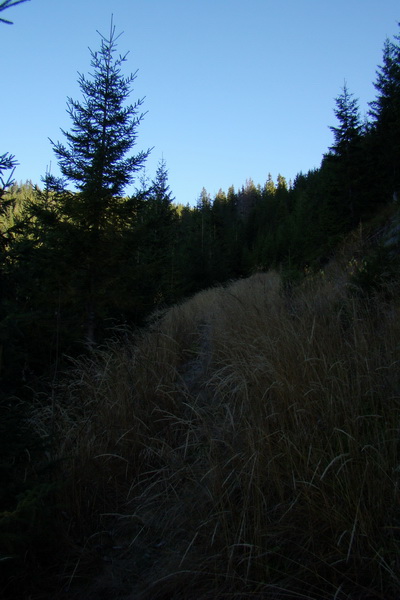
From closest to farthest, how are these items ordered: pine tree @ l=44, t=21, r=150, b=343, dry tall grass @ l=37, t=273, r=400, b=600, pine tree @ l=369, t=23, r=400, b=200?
dry tall grass @ l=37, t=273, r=400, b=600, pine tree @ l=44, t=21, r=150, b=343, pine tree @ l=369, t=23, r=400, b=200

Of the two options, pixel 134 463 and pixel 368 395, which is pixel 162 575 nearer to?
pixel 134 463

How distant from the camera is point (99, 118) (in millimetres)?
8648

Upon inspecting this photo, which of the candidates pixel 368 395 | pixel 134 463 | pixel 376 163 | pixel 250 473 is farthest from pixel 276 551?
pixel 376 163

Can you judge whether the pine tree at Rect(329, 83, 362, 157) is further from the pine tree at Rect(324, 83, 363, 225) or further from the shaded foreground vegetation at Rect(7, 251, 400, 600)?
the shaded foreground vegetation at Rect(7, 251, 400, 600)

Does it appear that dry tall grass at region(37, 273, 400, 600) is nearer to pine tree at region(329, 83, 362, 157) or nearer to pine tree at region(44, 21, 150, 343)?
pine tree at region(44, 21, 150, 343)

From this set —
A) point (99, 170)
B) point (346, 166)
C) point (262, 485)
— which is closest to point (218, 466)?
point (262, 485)

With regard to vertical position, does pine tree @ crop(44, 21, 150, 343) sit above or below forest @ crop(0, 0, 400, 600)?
above

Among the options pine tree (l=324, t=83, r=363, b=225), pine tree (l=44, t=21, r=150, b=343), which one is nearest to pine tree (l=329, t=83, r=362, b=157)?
pine tree (l=324, t=83, r=363, b=225)

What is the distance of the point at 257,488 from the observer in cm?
179

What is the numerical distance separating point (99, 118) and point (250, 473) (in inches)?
354

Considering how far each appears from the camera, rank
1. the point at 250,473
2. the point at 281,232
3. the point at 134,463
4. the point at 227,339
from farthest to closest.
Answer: the point at 281,232 < the point at 227,339 < the point at 134,463 < the point at 250,473

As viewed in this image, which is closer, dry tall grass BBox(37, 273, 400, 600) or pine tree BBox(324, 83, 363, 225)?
dry tall grass BBox(37, 273, 400, 600)

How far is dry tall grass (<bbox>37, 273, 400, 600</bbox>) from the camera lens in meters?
1.56

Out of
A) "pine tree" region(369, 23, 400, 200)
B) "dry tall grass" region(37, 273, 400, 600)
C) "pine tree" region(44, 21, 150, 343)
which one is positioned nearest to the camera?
"dry tall grass" region(37, 273, 400, 600)
